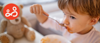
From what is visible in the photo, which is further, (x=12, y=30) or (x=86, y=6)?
(x=12, y=30)

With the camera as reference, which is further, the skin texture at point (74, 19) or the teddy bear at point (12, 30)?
the teddy bear at point (12, 30)

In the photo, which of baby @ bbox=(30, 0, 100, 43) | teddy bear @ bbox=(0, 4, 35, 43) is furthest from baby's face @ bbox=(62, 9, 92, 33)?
teddy bear @ bbox=(0, 4, 35, 43)

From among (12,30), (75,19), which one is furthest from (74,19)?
(12,30)

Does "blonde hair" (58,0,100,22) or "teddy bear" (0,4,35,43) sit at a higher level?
"blonde hair" (58,0,100,22)

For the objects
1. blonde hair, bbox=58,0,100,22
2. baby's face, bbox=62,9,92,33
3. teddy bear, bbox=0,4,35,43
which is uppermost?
blonde hair, bbox=58,0,100,22

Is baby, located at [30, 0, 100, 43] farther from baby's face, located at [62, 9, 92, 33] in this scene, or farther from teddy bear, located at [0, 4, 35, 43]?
teddy bear, located at [0, 4, 35, 43]

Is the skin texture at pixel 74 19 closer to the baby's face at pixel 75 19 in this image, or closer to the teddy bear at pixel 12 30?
the baby's face at pixel 75 19

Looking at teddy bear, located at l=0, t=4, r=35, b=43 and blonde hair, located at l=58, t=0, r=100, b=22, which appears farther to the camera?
teddy bear, located at l=0, t=4, r=35, b=43

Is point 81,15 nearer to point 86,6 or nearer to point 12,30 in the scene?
point 86,6

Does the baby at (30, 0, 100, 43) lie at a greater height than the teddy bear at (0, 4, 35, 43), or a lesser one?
greater

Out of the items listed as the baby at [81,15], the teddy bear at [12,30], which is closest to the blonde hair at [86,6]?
the baby at [81,15]

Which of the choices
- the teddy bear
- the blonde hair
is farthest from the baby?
the teddy bear

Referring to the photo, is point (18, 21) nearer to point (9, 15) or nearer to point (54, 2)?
point (9, 15)

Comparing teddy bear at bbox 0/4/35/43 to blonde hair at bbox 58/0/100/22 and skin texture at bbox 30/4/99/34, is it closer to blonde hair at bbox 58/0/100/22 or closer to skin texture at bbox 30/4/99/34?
skin texture at bbox 30/4/99/34
